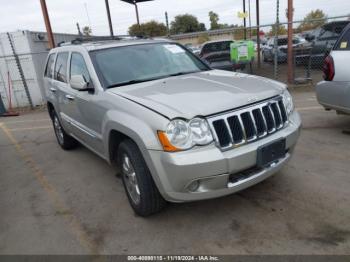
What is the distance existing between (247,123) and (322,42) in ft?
32.4

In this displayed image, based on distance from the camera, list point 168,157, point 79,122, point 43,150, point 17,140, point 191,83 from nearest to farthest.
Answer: point 168,157, point 191,83, point 79,122, point 43,150, point 17,140

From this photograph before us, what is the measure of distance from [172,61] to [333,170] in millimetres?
2505

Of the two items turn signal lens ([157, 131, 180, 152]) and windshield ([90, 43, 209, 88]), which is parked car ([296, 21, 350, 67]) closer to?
windshield ([90, 43, 209, 88])

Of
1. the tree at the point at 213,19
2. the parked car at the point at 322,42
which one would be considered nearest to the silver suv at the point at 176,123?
the parked car at the point at 322,42

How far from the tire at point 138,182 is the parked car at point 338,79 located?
10.7 feet

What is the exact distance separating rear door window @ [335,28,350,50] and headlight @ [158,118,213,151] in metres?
3.37

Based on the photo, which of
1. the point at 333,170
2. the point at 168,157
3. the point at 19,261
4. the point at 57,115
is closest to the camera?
the point at 168,157

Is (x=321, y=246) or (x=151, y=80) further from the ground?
(x=151, y=80)

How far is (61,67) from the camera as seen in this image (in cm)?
503

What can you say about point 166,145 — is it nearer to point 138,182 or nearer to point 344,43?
point 138,182

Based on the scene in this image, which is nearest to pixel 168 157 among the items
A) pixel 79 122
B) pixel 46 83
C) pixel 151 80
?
pixel 151 80

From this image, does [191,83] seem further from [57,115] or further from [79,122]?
[57,115]

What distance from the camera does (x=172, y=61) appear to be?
4191 mm

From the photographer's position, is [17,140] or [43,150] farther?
[17,140]
